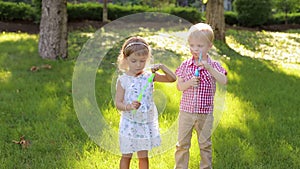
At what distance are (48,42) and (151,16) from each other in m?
5.54

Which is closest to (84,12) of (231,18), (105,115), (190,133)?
(231,18)

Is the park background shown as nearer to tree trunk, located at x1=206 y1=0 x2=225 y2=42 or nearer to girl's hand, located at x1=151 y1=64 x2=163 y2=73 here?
girl's hand, located at x1=151 y1=64 x2=163 y2=73

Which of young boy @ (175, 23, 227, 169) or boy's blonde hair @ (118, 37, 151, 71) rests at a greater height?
boy's blonde hair @ (118, 37, 151, 71)

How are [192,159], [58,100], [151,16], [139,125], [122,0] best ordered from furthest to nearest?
[122,0], [58,100], [192,159], [151,16], [139,125]

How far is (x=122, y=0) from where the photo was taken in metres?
31.9

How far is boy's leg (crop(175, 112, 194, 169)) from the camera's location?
3.13 meters

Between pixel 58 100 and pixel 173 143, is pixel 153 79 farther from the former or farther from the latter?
pixel 58 100

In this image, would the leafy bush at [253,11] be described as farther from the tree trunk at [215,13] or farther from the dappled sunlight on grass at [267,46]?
the tree trunk at [215,13]

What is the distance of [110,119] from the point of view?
15.2ft

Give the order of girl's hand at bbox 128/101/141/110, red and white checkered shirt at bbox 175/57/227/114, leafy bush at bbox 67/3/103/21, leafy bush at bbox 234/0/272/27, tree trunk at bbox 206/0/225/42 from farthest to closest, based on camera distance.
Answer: leafy bush at bbox 234/0/272/27 → leafy bush at bbox 67/3/103/21 → tree trunk at bbox 206/0/225/42 → red and white checkered shirt at bbox 175/57/227/114 → girl's hand at bbox 128/101/141/110

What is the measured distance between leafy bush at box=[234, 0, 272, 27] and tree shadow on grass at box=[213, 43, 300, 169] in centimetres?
1567

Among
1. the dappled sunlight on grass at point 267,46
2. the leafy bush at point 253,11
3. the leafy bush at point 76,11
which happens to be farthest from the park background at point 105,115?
the leafy bush at point 253,11

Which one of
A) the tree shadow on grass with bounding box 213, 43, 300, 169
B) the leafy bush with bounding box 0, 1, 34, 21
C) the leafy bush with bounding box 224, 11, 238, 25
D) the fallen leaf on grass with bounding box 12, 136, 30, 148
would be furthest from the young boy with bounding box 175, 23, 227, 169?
the leafy bush with bounding box 224, 11, 238, 25

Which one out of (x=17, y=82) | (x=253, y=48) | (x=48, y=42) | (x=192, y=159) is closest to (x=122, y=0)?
(x=253, y=48)
